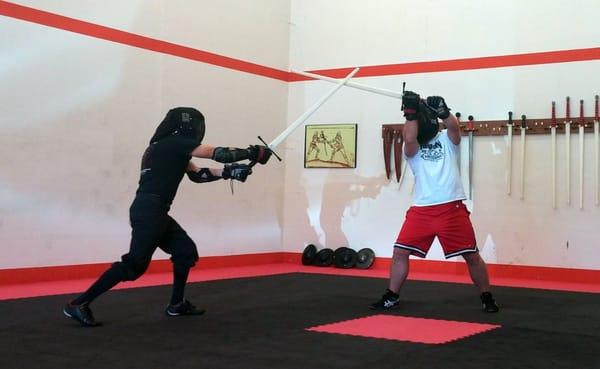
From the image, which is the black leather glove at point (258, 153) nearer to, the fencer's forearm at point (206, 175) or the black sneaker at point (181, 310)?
the fencer's forearm at point (206, 175)

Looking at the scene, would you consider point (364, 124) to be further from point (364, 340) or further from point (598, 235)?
point (364, 340)

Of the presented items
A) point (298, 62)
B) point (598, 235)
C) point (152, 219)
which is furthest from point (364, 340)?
point (298, 62)

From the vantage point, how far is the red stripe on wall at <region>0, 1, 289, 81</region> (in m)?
6.92

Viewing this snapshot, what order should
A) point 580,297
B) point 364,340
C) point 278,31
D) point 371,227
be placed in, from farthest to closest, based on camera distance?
1. point 278,31
2. point 371,227
3. point 580,297
4. point 364,340

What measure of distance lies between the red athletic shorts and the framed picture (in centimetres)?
419

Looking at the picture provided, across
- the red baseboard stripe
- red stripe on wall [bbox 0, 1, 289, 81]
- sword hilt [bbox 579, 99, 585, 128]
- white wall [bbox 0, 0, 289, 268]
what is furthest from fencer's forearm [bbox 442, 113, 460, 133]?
red stripe on wall [bbox 0, 1, 289, 81]

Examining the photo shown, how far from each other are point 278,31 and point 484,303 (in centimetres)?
584

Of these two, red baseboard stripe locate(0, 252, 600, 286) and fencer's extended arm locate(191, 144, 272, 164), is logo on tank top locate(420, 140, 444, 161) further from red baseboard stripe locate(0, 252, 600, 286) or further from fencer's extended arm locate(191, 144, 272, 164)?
red baseboard stripe locate(0, 252, 600, 286)

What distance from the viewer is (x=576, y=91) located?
8.10m

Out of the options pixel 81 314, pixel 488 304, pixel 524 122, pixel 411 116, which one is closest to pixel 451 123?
pixel 411 116

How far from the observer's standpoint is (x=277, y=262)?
9.91 m

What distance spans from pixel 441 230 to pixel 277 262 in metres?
4.93

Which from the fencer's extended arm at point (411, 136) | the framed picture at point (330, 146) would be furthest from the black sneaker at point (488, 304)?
the framed picture at point (330, 146)

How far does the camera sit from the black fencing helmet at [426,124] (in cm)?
532
